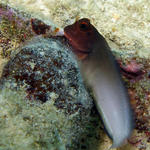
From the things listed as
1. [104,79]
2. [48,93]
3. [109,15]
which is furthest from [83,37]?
[109,15]

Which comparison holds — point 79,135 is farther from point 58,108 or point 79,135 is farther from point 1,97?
point 1,97

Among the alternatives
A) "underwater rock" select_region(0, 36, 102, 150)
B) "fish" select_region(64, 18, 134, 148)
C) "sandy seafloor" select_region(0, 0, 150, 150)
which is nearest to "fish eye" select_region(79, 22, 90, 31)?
"fish" select_region(64, 18, 134, 148)

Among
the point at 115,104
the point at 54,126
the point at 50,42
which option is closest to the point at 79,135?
the point at 54,126

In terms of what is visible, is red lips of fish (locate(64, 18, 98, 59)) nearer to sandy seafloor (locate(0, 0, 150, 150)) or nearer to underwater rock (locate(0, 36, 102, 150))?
underwater rock (locate(0, 36, 102, 150))

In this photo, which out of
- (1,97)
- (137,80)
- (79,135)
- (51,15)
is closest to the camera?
(1,97)

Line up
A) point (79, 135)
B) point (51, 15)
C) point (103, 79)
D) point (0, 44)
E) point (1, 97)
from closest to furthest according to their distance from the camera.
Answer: point (1, 97) < point (79, 135) < point (103, 79) < point (0, 44) < point (51, 15)

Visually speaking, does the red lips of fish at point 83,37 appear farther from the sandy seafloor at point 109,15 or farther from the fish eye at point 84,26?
the sandy seafloor at point 109,15

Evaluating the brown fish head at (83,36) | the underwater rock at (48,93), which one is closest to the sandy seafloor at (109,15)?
the brown fish head at (83,36)
